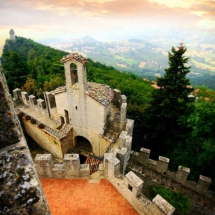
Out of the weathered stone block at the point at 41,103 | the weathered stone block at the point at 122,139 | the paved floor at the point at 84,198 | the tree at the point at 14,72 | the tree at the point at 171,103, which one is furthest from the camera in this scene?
the tree at the point at 14,72

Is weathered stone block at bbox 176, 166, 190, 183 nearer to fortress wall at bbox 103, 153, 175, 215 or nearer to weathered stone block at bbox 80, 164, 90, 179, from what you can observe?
fortress wall at bbox 103, 153, 175, 215

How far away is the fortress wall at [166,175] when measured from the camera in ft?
43.2

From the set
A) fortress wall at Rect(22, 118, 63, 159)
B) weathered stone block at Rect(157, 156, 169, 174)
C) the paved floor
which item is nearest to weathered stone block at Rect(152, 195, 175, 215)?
the paved floor

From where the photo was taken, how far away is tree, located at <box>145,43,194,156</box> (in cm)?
1448

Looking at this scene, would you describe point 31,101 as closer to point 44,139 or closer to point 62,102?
point 44,139

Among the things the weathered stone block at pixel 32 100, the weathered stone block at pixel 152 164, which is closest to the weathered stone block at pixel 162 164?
the weathered stone block at pixel 152 164

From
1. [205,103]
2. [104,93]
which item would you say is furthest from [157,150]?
[104,93]

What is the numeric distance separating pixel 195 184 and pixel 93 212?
898cm

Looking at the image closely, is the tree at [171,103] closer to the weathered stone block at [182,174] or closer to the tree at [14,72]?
the weathered stone block at [182,174]

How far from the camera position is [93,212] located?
7.98 meters

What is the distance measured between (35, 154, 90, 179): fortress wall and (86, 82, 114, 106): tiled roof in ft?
15.2

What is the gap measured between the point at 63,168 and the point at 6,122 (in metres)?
7.68

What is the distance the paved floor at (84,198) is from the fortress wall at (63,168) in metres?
0.26

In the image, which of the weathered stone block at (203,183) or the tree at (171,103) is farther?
the tree at (171,103)
